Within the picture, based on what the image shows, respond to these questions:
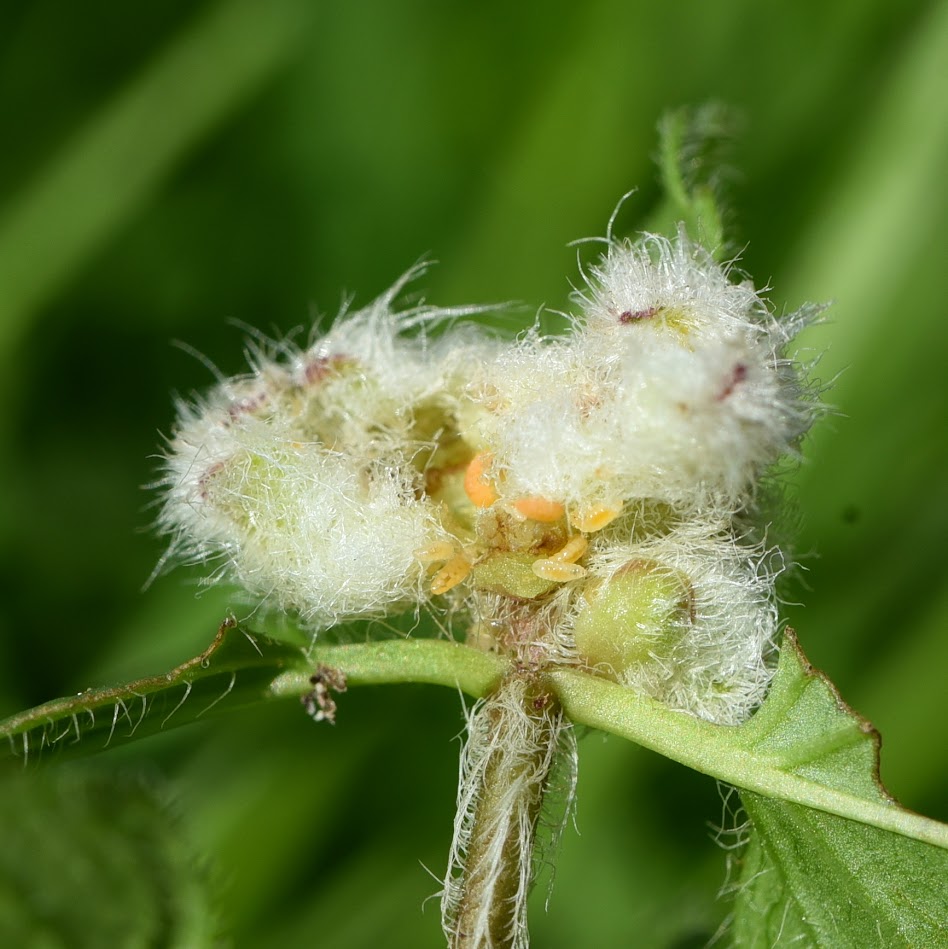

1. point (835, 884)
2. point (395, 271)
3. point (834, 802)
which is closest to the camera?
point (834, 802)

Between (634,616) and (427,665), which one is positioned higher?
(634,616)

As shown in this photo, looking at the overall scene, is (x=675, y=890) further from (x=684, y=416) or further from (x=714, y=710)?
(x=684, y=416)

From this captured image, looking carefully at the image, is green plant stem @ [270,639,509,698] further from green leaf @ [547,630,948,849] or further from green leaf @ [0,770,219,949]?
green leaf @ [0,770,219,949]

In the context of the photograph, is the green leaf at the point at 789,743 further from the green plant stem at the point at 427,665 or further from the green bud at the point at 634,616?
the green plant stem at the point at 427,665

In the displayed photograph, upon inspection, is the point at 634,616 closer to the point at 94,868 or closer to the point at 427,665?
the point at 427,665

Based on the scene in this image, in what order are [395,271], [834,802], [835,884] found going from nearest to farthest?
[834,802]
[835,884]
[395,271]

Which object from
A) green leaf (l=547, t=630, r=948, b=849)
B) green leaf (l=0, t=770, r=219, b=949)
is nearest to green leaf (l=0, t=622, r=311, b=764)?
green leaf (l=0, t=770, r=219, b=949)

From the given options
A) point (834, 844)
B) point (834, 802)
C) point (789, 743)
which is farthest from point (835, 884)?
point (789, 743)
